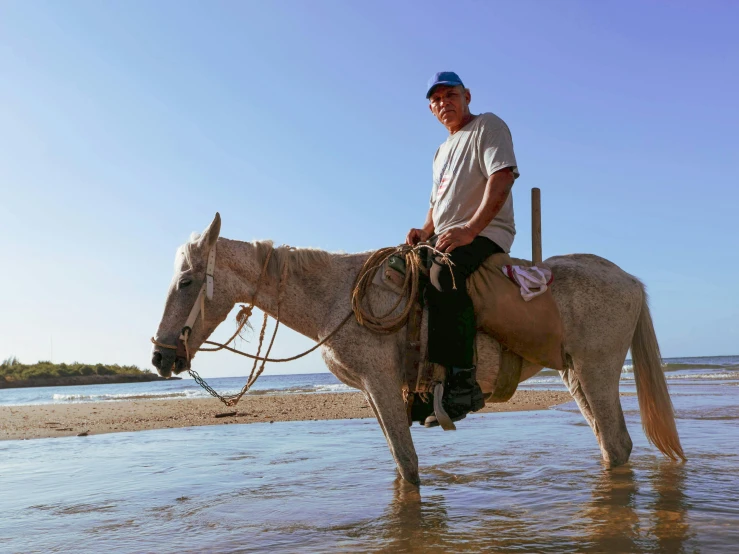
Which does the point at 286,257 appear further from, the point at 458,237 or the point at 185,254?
the point at 458,237

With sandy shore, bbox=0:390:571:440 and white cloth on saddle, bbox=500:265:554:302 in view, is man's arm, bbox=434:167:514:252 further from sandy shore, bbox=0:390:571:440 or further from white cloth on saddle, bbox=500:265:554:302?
sandy shore, bbox=0:390:571:440

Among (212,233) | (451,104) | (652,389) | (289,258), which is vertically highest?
(451,104)

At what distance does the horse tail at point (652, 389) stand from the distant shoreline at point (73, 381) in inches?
2103

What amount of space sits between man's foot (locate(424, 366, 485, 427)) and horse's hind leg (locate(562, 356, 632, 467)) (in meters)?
0.94

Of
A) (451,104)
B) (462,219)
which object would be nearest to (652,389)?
(462,219)

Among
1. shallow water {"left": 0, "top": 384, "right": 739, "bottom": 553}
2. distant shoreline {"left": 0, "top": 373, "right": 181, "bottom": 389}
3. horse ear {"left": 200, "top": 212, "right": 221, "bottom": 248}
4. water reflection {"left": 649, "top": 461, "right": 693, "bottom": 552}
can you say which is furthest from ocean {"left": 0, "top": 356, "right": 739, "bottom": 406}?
distant shoreline {"left": 0, "top": 373, "right": 181, "bottom": 389}

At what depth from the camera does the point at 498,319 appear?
3.86m

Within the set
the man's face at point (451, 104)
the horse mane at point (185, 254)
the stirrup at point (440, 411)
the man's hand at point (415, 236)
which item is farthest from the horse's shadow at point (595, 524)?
the man's face at point (451, 104)

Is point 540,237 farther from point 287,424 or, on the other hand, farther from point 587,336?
point 287,424

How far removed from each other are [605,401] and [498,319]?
112 cm

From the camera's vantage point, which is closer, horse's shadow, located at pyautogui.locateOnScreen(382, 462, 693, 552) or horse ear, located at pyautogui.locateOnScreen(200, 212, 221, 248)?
horse's shadow, located at pyautogui.locateOnScreen(382, 462, 693, 552)

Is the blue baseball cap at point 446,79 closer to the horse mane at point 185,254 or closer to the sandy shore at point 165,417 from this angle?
the horse mane at point 185,254

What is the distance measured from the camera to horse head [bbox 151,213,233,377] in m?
3.79

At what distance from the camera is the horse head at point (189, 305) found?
12.5 ft
